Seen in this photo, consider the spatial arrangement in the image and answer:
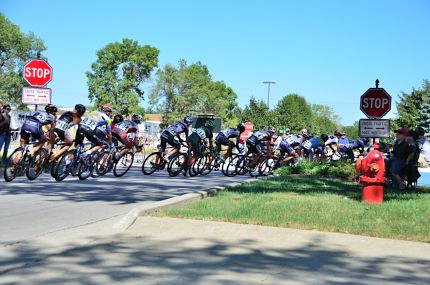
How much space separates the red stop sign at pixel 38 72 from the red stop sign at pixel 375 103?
9.80m

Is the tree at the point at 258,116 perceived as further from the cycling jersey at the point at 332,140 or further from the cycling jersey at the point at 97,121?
the cycling jersey at the point at 97,121

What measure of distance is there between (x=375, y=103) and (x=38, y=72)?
10.4m

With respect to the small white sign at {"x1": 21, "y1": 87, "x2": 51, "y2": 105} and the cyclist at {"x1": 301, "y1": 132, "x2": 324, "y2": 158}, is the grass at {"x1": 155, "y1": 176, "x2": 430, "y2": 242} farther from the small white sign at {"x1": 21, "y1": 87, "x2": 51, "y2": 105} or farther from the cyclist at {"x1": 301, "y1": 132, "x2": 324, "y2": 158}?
the cyclist at {"x1": 301, "y1": 132, "x2": 324, "y2": 158}

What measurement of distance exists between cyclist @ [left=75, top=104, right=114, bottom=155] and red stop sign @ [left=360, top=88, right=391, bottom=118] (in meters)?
6.85

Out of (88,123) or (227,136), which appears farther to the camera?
(227,136)

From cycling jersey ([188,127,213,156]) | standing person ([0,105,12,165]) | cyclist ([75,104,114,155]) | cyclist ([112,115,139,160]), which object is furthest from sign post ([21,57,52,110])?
cycling jersey ([188,127,213,156])

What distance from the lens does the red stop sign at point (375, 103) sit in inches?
583

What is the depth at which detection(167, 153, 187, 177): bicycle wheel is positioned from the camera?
1642cm

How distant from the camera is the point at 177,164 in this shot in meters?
16.7

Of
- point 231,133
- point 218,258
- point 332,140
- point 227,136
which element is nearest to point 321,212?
point 218,258

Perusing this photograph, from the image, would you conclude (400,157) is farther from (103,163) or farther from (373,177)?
(103,163)

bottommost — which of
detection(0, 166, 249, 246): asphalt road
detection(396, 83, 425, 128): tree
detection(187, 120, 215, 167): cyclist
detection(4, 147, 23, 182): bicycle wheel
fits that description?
detection(0, 166, 249, 246): asphalt road

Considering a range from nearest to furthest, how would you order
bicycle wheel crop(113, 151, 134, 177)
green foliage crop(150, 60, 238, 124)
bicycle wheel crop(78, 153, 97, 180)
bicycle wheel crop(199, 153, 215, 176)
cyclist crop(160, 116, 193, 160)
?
bicycle wheel crop(78, 153, 97, 180) → bicycle wheel crop(113, 151, 134, 177) → cyclist crop(160, 116, 193, 160) → bicycle wheel crop(199, 153, 215, 176) → green foliage crop(150, 60, 238, 124)

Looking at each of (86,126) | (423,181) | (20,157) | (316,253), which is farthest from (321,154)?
(316,253)
